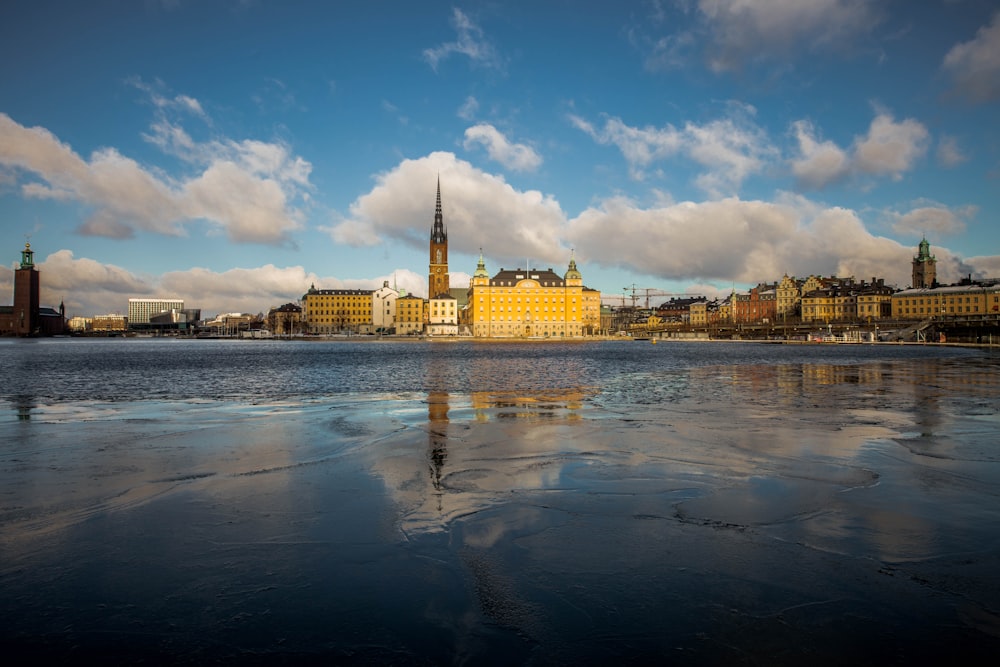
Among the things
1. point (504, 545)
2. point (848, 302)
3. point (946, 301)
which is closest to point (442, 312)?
point (848, 302)

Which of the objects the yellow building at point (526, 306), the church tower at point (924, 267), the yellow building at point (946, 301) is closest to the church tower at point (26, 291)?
the yellow building at point (526, 306)

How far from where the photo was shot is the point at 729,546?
22.1 feet

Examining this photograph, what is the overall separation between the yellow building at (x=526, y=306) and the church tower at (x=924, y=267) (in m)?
108

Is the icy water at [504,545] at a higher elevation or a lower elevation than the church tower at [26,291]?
lower

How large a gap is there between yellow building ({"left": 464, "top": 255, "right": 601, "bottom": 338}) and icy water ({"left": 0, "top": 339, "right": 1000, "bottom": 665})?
161 meters

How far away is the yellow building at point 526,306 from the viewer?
17650 cm

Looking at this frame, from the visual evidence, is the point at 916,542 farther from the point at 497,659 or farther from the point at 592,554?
the point at 497,659

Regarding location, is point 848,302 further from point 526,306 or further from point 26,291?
point 26,291

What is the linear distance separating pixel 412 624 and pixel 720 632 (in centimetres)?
241

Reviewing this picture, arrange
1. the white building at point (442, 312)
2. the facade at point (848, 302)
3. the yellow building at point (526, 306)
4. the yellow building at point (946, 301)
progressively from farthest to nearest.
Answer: the white building at point (442, 312)
the yellow building at point (526, 306)
the facade at point (848, 302)
the yellow building at point (946, 301)

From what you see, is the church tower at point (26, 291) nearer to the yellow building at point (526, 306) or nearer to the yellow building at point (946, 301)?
the yellow building at point (526, 306)

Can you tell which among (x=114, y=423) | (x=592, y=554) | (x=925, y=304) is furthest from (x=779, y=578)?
(x=925, y=304)

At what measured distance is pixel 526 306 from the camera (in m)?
178

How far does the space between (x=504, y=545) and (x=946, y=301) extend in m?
185
